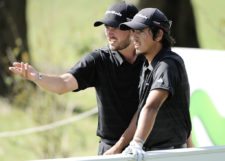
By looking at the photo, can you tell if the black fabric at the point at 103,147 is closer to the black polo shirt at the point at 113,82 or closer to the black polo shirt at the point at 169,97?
the black polo shirt at the point at 113,82

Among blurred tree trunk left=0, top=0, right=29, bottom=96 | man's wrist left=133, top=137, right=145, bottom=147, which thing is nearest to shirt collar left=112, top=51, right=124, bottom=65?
man's wrist left=133, top=137, right=145, bottom=147

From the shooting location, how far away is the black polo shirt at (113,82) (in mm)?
4148

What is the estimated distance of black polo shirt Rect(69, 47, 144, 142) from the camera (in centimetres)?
415

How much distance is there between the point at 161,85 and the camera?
3.50 meters

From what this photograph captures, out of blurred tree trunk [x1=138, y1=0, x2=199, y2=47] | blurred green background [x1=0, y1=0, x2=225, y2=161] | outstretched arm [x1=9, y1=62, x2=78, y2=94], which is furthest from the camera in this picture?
blurred tree trunk [x1=138, y1=0, x2=199, y2=47]

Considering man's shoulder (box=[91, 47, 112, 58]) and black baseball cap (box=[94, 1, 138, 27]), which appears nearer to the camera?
black baseball cap (box=[94, 1, 138, 27])

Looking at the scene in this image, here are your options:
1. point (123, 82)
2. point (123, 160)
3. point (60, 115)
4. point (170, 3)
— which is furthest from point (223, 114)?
point (170, 3)

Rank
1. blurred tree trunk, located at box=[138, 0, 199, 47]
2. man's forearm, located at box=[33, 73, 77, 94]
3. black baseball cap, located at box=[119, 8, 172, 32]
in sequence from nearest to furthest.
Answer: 1. black baseball cap, located at box=[119, 8, 172, 32]
2. man's forearm, located at box=[33, 73, 77, 94]
3. blurred tree trunk, located at box=[138, 0, 199, 47]

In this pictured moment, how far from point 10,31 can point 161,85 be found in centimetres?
788

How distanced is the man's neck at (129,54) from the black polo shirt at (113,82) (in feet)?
0.07

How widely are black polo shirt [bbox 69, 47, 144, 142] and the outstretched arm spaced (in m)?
0.05

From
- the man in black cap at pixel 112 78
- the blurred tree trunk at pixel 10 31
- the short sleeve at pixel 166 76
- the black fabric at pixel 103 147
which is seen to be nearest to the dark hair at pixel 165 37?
the short sleeve at pixel 166 76

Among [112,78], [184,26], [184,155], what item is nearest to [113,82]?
[112,78]

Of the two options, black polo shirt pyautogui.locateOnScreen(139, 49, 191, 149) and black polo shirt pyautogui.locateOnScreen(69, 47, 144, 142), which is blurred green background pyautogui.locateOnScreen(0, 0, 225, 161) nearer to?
black polo shirt pyautogui.locateOnScreen(69, 47, 144, 142)
